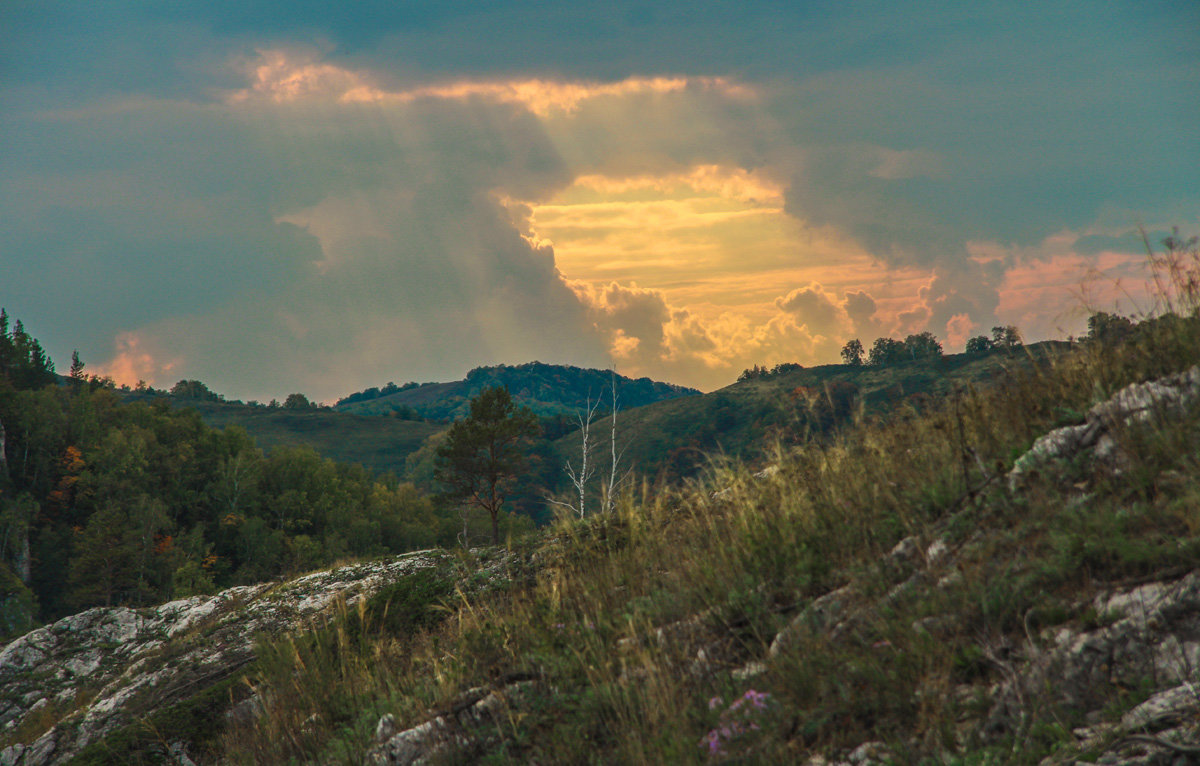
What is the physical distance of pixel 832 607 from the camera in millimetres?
4320

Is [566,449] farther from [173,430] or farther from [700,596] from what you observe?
[700,596]

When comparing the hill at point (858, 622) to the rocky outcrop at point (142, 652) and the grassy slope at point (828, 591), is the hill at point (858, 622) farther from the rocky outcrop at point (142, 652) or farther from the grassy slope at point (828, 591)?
the rocky outcrop at point (142, 652)

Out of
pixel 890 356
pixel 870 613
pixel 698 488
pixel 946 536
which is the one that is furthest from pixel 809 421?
pixel 890 356

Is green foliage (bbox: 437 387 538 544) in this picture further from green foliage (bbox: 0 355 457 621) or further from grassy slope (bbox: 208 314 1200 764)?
grassy slope (bbox: 208 314 1200 764)

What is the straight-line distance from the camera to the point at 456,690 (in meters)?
5.50

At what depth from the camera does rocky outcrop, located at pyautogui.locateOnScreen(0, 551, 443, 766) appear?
11.6 m

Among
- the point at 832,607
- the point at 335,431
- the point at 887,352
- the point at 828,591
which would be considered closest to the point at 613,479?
the point at 828,591

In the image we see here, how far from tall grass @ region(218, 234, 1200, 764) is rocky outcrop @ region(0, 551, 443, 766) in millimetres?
3211

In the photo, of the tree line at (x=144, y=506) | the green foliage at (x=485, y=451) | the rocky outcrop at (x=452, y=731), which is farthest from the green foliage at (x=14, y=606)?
the rocky outcrop at (x=452, y=731)

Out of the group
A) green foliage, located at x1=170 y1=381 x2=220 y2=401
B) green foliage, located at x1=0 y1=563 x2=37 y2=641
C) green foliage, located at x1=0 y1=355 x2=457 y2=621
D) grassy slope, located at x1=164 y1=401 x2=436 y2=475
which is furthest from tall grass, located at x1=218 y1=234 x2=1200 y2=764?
green foliage, located at x1=170 y1=381 x2=220 y2=401

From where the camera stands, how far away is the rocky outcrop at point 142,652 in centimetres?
1157

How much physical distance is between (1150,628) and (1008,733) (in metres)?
0.91

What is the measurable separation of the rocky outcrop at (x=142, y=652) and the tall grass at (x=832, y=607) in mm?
3211

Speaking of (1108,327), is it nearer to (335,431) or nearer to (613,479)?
(613,479)
